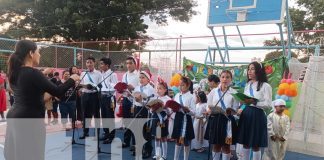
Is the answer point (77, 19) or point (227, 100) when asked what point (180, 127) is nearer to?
point (227, 100)

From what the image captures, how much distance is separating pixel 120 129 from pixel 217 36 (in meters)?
3.32

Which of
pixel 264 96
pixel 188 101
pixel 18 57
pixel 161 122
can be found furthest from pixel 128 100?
pixel 18 57

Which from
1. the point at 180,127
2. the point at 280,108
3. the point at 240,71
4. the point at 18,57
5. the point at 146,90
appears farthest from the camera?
the point at 240,71

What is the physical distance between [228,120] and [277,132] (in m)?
1.07

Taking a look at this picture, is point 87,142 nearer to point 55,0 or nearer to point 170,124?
point 170,124

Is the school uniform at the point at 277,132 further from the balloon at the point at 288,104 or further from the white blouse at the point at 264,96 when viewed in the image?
the white blouse at the point at 264,96

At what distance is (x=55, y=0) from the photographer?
729 inches

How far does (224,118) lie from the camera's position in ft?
14.5

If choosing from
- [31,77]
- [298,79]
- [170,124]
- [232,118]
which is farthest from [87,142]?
[298,79]

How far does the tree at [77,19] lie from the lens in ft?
60.2

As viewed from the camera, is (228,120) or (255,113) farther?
(228,120)

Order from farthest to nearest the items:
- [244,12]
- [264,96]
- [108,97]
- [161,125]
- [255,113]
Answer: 1. [244,12]
2. [108,97]
3. [161,125]
4. [255,113]
5. [264,96]

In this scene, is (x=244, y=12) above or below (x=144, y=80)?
above

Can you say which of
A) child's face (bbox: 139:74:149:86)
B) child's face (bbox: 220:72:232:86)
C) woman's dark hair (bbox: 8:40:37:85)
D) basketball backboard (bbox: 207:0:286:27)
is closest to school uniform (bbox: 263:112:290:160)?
child's face (bbox: 220:72:232:86)
